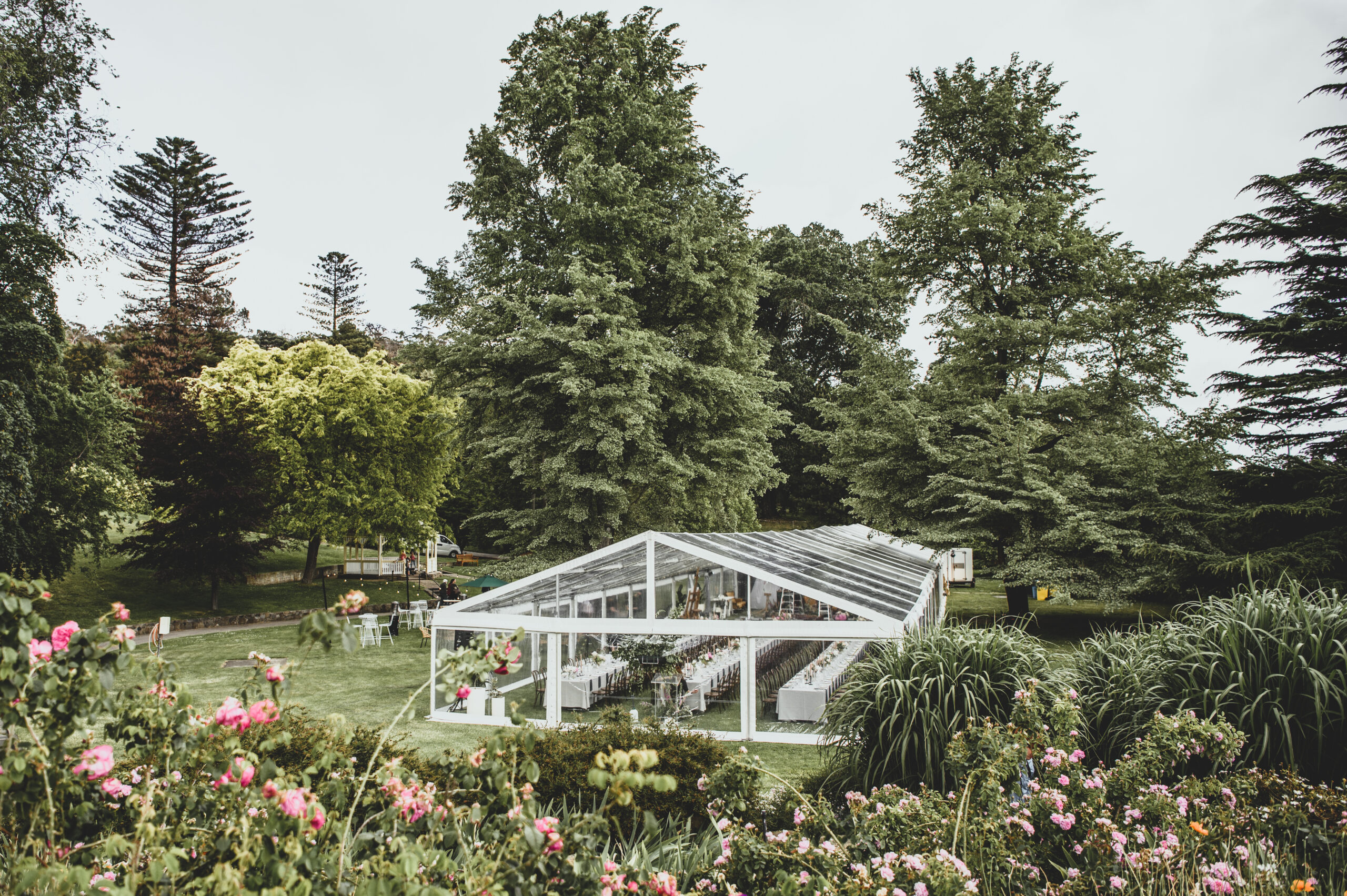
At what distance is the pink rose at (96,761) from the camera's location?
99.3 inches

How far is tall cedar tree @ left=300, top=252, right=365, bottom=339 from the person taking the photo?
48844 millimetres

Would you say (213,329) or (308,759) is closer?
(308,759)

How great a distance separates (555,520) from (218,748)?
14.0 m

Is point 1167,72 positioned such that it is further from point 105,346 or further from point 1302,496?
point 105,346

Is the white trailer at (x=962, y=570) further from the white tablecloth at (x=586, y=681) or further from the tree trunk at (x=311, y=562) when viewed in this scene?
the tree trunk at (x=311, y=562)

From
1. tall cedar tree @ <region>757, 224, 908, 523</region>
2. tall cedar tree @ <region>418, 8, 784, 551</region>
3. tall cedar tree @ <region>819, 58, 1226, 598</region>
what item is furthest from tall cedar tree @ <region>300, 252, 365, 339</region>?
tall cedar tree @ <region>819, 58, 1226, 598</region>

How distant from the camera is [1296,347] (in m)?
12.9

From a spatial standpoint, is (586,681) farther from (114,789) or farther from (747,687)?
(114,789)

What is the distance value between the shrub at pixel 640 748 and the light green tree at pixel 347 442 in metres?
17.1

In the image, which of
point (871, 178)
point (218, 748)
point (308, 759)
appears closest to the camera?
point (218, 748)

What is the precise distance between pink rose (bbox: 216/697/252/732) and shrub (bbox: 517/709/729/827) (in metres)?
3.01

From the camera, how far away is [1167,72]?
41.7 feet

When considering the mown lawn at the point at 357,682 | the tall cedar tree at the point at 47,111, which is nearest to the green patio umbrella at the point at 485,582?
the mown lawn at the point at 357,682

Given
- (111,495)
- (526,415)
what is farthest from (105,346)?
(526,415)
